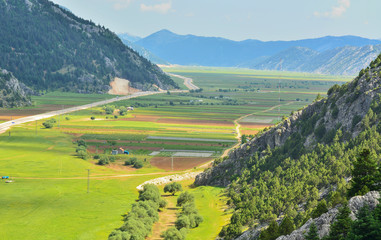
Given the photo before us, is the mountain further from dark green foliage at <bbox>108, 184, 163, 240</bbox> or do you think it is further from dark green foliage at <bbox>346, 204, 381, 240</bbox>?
dark green foliage at <bbox>346, 204, 381, 240</bbox>

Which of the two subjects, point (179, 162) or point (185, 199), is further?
point (179, 162)

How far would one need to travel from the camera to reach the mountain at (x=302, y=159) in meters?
98.3

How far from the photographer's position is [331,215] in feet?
206

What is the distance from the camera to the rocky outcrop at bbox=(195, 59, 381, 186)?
388ft

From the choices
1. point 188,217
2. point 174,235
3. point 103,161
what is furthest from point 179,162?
point 174,235

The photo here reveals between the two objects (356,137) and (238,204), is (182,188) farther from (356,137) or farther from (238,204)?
(356,137)

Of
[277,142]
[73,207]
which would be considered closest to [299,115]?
[277,142]

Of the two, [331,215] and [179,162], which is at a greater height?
[331,215]

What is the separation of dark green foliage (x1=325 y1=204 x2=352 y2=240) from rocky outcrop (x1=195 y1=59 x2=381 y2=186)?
5853 centimetres

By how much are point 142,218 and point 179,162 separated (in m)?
67.5

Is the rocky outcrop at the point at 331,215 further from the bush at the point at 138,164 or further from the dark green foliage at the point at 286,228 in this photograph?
the bush at the point at 138,164

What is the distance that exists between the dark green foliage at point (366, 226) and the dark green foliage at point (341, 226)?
248 centimetres

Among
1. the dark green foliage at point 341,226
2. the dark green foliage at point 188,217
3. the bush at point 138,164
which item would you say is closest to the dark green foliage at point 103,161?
the bush at point 138,164

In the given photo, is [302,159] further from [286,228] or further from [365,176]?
[365,176]
